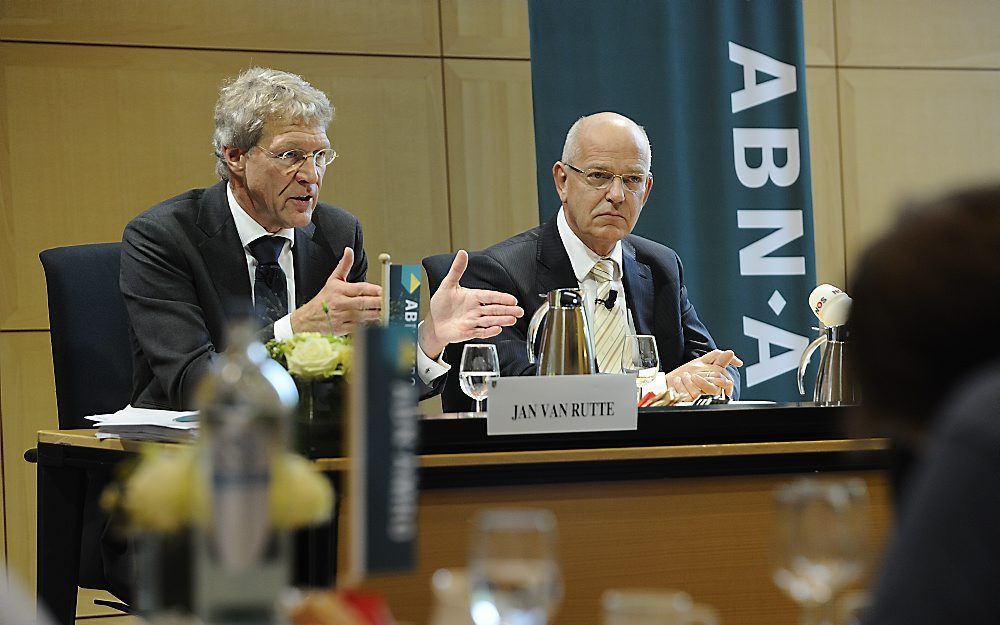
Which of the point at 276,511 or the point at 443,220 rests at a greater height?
the point at 443,220

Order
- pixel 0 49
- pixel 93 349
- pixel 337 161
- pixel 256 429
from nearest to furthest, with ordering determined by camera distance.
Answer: pixel 256 429
pixel 93 349
pixel 0 49
pixel 337 161

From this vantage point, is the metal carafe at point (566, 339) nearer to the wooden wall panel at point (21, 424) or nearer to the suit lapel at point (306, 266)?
the suit lapel at point (306, 266)

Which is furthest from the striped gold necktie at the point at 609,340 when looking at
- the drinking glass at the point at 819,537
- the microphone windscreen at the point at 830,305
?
the drinking glass at the point at 819,537

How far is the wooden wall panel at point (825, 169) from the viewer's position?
4.97m

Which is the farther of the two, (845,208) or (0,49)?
(845,208)

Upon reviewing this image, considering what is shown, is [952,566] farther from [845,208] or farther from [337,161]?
[845,208]

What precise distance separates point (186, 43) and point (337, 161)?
2.23 ft

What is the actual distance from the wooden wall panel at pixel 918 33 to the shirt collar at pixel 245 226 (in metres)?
2.90

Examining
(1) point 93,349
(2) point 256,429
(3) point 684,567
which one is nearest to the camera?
(2) point 256,429

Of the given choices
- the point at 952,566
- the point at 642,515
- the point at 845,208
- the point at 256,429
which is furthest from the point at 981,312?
the point at 845,208

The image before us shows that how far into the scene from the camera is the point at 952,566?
88cm

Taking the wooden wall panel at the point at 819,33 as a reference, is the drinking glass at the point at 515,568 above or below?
below

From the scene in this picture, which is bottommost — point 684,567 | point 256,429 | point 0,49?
point 684,567

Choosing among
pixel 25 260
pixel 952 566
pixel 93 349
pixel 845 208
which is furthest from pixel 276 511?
pixel 845 208
